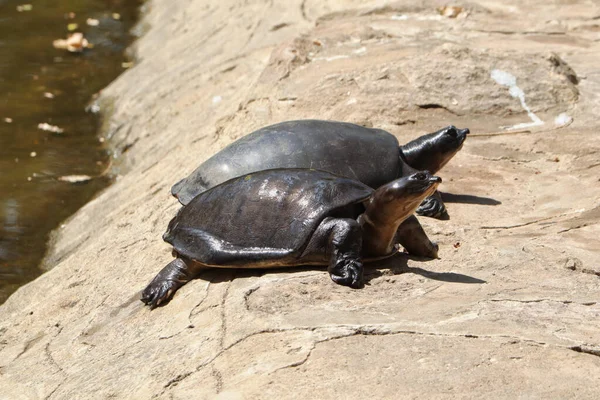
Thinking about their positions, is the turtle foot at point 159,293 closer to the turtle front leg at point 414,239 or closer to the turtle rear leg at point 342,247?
the turtle rear leg at point 342,247

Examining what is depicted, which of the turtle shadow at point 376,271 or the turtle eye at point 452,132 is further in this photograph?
the turtle eye at point 452,132

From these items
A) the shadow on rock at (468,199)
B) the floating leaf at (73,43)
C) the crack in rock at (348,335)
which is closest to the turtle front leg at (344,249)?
the crack in rock at (348,335)

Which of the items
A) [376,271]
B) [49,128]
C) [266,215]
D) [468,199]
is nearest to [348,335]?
[376,271]

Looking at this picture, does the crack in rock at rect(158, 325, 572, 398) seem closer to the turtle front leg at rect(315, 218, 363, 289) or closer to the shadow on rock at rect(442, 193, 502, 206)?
the turtle front leg at rect(315, 218, 363, 289)

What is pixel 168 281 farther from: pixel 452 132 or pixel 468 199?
pixel 452 132

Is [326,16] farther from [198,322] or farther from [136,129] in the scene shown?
[198,322]

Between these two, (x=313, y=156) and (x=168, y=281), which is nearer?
(x=168, y=281)

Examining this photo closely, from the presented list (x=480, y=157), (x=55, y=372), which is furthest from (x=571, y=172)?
(x=55, y=372)
